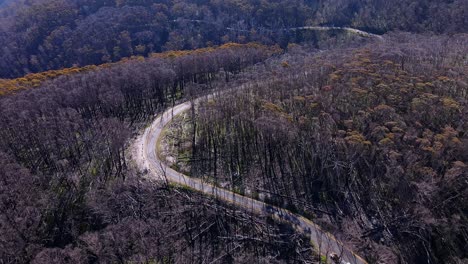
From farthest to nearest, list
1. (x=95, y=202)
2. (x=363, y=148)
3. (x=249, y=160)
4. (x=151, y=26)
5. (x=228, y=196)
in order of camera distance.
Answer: (x=151, y=26)
(x=249, y=160)
(x=228, y=196)
(x=363, y=148)
(x=95, y=202)

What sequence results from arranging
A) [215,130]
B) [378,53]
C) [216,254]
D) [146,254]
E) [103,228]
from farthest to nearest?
[378,53], [215,130], [103,228], [216,254], [146,254]

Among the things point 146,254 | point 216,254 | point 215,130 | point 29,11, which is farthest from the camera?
point 29,11

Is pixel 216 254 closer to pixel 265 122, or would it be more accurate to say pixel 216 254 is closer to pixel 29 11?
pixel 265 122

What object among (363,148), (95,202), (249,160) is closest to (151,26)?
(249,160)

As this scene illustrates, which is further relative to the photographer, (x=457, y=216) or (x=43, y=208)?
(x=43, y=208)

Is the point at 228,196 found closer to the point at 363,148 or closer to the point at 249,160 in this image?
the point at 249,160

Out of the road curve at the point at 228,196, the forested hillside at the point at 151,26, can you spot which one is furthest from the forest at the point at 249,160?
the forested hillside at the point at 151,26

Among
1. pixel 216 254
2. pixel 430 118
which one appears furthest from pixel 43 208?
pixel 430 118

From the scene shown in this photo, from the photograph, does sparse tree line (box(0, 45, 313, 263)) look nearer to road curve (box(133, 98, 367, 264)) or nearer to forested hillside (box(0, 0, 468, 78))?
road curve (box(133, 98, 367, 264))
